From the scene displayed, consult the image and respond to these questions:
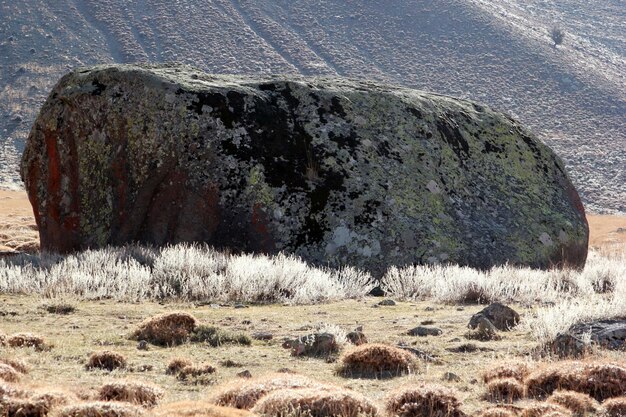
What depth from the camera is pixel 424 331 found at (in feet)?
24.7

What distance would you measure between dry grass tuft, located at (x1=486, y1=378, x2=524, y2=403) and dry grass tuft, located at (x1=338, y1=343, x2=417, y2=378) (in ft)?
2.50

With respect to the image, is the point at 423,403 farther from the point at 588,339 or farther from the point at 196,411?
the point at 588,339

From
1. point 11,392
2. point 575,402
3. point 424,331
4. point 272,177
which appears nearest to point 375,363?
point 575,402

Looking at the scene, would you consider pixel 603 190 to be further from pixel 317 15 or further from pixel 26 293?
pixel 26 293

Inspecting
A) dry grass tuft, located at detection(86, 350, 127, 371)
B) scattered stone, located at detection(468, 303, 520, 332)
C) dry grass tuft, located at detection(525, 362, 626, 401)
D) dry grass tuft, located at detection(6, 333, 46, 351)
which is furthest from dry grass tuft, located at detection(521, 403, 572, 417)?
dry grass tuft, located at detection(6, 333, 46, 351)

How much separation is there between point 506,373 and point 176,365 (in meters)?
2.13

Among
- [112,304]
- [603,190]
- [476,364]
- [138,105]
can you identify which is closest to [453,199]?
[138,105]

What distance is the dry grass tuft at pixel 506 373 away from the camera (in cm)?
554

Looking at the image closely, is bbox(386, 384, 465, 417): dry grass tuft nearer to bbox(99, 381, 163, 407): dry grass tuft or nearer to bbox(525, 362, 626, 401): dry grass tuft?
bbox(525, 362, 626, 401): dry grass tuft

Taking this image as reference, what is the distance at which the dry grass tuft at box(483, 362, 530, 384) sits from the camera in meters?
5.54

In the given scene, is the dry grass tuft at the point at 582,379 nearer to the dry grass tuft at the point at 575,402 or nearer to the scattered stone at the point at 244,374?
the dry grass tuft at the point at 575,402

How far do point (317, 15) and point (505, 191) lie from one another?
70803 mm

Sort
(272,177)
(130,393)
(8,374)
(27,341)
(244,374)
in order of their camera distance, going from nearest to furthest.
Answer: (130,393) → (8,374) → (244,374) → (27,341) → (272,177)

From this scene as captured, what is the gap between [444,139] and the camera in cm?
1421
